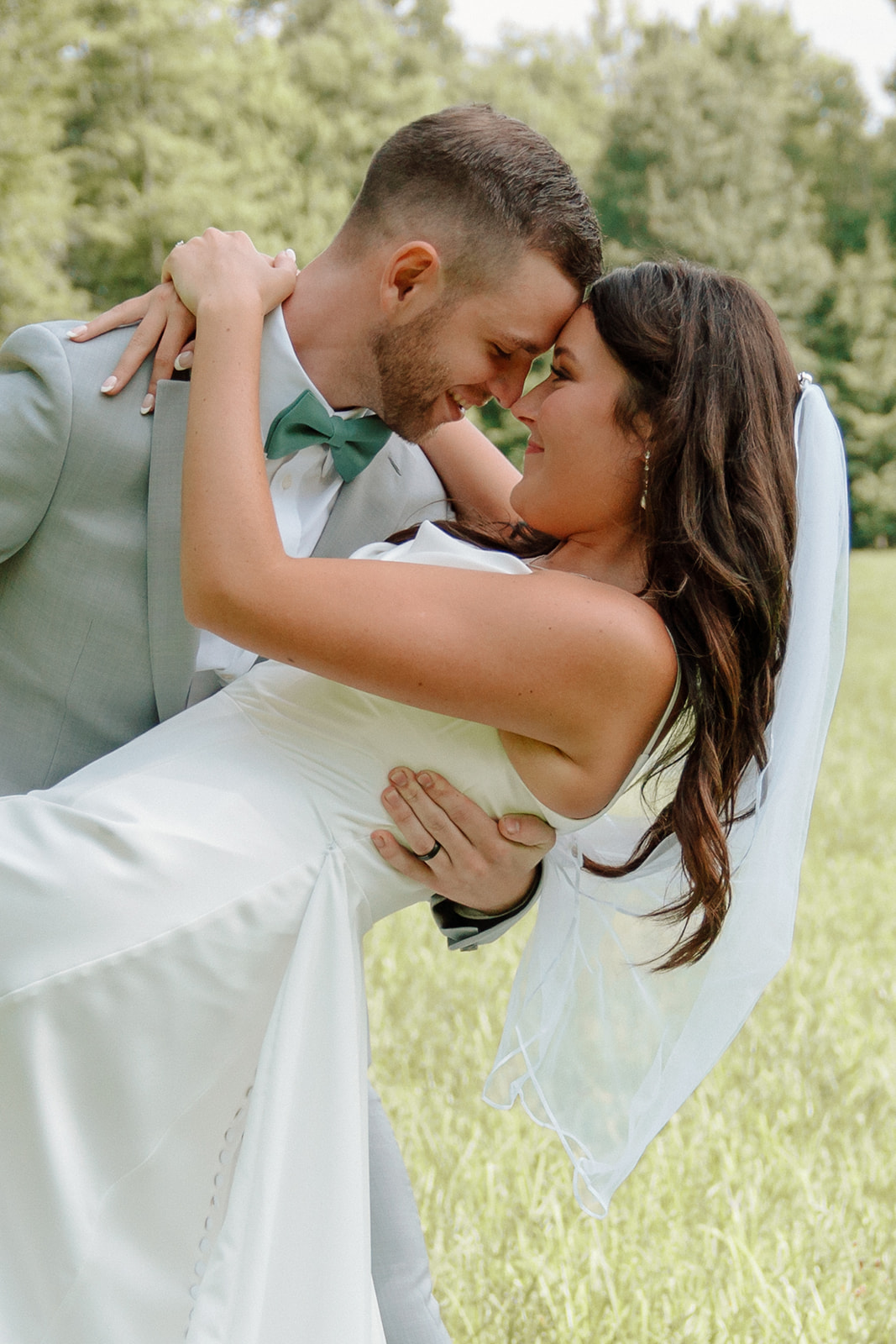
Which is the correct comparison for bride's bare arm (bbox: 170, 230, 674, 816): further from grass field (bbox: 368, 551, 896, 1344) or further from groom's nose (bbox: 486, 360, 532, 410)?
grass field (bbox: 368, 551, 896, 1344)

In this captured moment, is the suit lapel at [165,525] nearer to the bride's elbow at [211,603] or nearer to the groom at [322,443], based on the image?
the groom at [322,443]

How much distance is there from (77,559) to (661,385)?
3.43 feet

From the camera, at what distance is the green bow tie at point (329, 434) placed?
88.0 inches

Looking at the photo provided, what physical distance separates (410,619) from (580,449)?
1.73ft

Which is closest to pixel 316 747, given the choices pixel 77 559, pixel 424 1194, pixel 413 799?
pixel 413 799

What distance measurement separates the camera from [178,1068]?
1884 millimetres

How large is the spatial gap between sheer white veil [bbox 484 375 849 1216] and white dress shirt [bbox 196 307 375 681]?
0.80 meters

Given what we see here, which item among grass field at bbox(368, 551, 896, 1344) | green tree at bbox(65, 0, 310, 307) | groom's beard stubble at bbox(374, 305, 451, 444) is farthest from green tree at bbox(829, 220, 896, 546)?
groom's beard stubble at bbox(374, 305, 451, 444)

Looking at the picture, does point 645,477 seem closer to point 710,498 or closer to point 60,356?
point 710,498

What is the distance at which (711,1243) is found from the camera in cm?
335

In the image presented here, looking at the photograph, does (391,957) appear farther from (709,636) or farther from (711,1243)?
(709,636)

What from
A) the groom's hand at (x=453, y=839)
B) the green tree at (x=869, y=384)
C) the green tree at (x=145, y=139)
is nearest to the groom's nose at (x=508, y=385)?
the groom's hand at (x=453, y=839)

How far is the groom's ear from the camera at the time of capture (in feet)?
7.79

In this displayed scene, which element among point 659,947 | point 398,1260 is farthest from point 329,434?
point 398,1260
